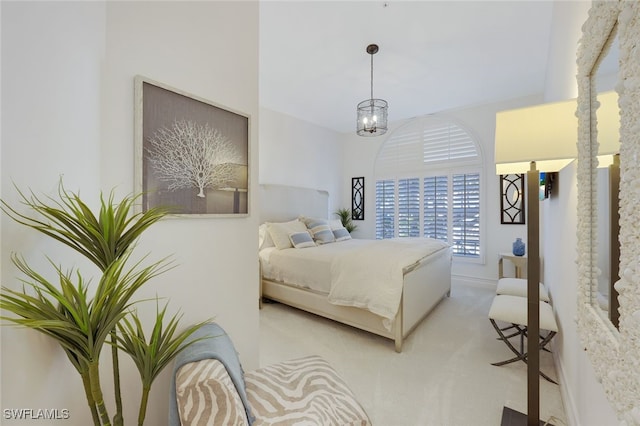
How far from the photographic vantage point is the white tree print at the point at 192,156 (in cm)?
125

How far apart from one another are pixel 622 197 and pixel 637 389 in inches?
15.8

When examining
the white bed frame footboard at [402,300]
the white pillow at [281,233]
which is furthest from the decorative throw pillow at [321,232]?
the white bed frame footboard at [402,300]

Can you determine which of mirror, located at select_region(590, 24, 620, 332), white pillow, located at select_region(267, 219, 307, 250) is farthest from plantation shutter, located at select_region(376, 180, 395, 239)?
mirror, located at select_region(590, 24, 620, 332)

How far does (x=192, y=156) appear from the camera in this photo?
4.47 ft

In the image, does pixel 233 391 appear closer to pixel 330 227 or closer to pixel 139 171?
pixel 139 171

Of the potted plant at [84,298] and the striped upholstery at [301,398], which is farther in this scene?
the striped upholstery at [301,398]

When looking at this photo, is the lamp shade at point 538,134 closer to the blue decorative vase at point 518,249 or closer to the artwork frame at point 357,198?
the blue decorative vase at point 518,249

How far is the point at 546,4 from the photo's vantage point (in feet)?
7.22

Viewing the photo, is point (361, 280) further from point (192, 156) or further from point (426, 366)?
point (192, 156)

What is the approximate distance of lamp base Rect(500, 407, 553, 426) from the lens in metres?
1.55

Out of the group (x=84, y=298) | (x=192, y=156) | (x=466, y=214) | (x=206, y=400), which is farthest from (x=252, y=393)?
(x=466, y=214)

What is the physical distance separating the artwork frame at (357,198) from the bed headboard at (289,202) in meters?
0.68

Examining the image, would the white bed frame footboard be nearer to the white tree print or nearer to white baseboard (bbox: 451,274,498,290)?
white baseboard (bbox: 451,274,498,290)

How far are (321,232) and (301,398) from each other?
295cm
